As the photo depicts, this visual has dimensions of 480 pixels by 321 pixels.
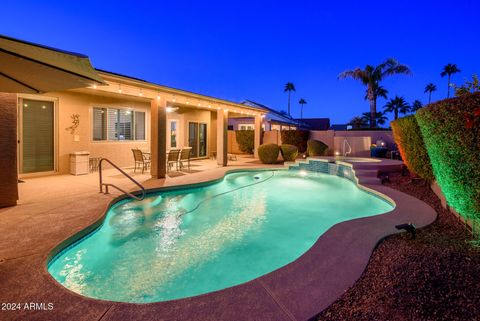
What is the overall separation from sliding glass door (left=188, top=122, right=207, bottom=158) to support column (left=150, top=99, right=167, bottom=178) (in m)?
5.97

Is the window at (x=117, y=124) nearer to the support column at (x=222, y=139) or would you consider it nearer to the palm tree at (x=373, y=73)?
the support column at (x=222, y=139)

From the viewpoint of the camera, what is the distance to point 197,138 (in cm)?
1602

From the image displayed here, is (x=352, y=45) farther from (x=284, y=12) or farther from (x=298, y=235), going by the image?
(x=298, y=235)

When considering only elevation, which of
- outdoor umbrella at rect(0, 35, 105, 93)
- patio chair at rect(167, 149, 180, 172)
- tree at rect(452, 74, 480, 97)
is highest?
tree at rect(452, 74, 480, 97)

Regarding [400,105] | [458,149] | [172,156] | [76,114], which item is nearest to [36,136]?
[76,114]

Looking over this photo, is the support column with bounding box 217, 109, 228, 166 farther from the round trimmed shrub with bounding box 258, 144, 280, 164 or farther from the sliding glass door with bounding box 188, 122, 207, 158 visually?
the sliding glass door with bounding box 188, 122, 207, 158

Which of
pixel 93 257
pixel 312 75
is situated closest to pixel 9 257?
pixel 93 257

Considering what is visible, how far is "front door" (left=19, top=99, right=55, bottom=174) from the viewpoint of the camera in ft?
28.1

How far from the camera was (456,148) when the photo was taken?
10.9 ft

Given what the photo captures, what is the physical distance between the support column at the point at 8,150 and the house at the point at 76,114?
15mm

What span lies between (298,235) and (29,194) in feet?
21.0

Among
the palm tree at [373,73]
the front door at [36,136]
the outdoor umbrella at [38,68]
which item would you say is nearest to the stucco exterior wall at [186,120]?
the front door at [36,136]

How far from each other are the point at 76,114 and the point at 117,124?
5.80ft

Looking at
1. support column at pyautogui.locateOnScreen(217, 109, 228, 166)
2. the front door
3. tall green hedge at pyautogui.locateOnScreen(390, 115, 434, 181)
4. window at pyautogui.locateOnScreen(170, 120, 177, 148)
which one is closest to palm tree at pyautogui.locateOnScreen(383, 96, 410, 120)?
support column at pyautogui.locateOnScreen(217, 109, 228, 166)
